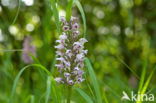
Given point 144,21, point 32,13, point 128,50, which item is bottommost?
point 128,50

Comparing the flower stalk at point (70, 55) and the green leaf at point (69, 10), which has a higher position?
the green leaf at point (69, 10)

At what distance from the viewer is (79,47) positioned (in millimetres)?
1757

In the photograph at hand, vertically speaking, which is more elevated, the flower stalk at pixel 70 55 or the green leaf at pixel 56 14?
the green leaf at pixel 56 14

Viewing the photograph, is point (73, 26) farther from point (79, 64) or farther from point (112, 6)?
point (112, 6)

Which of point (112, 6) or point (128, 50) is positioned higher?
point (112, 6)

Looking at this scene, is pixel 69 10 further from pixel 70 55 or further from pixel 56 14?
pixel 70 55

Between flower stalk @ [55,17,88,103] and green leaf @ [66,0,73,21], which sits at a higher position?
green leaf @ [66,0,73,21]

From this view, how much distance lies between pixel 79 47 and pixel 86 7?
3.73 meters

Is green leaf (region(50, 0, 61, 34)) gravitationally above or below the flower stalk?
above

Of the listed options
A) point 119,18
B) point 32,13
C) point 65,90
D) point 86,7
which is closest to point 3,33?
point 32,13

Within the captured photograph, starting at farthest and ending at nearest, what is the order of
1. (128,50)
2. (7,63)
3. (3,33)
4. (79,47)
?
(128,50) < (3,33) < (7,63) < (79,47)

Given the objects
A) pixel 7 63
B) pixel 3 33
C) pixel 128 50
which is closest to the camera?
pixel 7 63

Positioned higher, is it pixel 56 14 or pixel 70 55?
pixel 56 14

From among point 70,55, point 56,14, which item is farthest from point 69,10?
point 70,55
